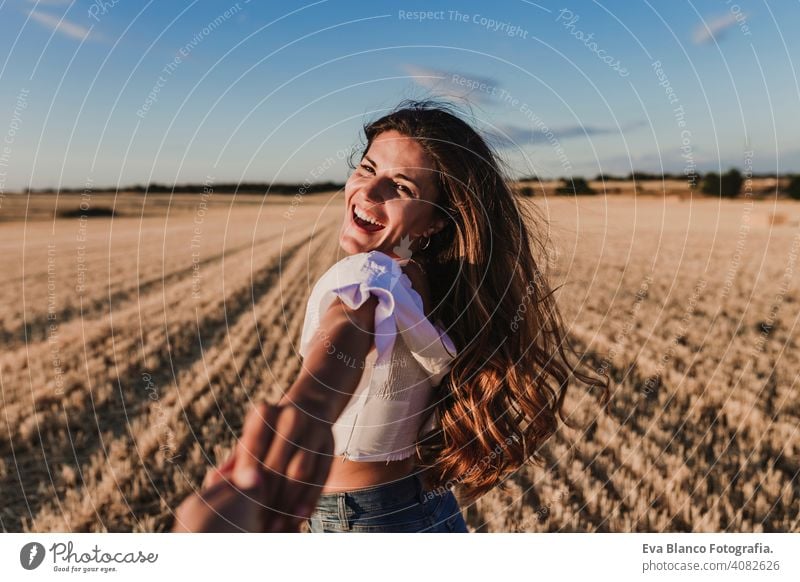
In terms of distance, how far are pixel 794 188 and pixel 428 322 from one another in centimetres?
3528

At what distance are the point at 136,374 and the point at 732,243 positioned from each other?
78.2ft

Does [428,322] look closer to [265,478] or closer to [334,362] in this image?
[334,362]

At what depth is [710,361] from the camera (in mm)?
8648

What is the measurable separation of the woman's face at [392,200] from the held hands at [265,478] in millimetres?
1084

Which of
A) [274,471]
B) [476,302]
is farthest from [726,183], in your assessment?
[274,471]

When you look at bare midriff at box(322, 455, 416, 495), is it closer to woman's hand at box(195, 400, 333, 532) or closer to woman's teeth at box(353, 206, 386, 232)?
woman's teeth at box(353, 206, 386, 232)

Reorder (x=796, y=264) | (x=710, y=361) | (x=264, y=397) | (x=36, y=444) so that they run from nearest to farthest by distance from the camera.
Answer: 1. (x=36, y=444)
2. (x=264, y=397)
3. (x=710, y=361)
4. (x=796, y=264)

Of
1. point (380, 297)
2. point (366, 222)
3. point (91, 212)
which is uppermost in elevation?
point (366, 222)

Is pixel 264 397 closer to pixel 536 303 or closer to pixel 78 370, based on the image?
pixel 78 370

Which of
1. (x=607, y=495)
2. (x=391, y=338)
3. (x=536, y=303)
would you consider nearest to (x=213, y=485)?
(x=391, y=338)

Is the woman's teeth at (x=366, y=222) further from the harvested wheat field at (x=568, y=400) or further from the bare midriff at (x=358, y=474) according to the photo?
the harvested wheat field at (x=568, y=400)

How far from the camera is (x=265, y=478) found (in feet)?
3.49

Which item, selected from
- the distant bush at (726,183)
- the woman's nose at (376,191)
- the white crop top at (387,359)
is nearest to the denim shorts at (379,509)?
the white crop top at (387,359)

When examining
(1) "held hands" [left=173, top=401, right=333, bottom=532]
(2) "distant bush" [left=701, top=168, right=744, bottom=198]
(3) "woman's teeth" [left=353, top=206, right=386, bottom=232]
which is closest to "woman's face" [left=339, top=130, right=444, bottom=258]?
(3) "woman's teeth" [left=353, top=206, right=386, bottom=232]
